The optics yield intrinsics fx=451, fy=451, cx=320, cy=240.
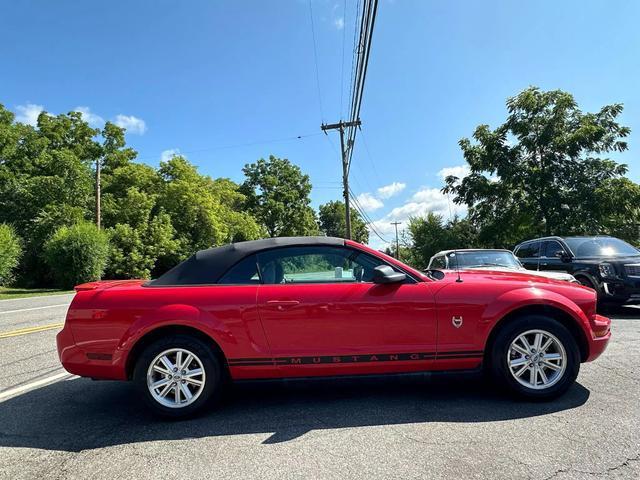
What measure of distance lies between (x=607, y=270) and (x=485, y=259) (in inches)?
90.7

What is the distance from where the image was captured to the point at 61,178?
3341 centimetres

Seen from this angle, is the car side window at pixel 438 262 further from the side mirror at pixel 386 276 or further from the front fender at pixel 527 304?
the side mirror at pixel 386 276

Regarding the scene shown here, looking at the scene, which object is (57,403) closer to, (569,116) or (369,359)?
(369,359)

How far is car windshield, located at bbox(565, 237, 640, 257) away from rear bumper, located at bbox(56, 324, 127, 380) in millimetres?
9419

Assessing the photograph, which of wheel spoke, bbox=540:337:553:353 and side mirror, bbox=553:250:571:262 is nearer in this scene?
wheel spoke, bbox=540:337:553:353

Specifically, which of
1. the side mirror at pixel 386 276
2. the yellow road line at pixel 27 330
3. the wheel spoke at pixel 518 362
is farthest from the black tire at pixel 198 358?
the yellow road line at pixel 27 330

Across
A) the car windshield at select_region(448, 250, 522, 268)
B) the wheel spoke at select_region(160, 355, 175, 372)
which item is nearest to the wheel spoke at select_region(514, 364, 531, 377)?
the wheel spoke at select_region(160, 355, 175, 372)

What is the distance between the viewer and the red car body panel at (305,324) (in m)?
3.86

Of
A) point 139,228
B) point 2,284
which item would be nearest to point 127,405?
point 2,284

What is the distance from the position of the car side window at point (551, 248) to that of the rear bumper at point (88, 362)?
9.72 meters

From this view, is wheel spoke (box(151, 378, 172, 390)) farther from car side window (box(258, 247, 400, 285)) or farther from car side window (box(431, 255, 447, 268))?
car side window (box(431, 255, 447, 268))

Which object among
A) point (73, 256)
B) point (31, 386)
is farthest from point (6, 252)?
point (31, 386)

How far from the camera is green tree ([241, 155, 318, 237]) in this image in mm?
55219

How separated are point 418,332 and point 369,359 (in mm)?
489
